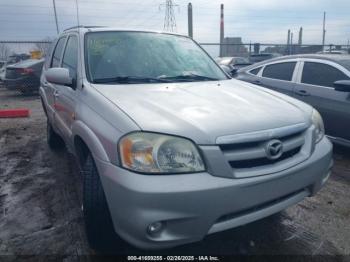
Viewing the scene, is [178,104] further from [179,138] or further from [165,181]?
[165,181]

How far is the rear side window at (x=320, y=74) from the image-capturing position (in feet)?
15.0

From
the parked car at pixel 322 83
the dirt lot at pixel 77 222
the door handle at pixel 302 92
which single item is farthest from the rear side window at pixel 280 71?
the dirt lot at pixel 77 222

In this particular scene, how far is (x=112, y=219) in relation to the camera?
210cm

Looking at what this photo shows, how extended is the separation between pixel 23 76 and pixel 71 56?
8781 mm

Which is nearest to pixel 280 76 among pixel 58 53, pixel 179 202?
pixel 58 53

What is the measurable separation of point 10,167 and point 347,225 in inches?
166

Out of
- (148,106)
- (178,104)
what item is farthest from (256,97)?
(148,106)

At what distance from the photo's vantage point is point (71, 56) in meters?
3.52

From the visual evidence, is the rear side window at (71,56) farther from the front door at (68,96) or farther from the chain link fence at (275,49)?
the chain link fence at (275,49)

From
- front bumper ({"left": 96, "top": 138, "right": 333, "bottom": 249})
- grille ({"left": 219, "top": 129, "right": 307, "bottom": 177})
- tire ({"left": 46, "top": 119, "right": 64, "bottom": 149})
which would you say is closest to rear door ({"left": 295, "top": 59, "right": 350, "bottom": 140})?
grille ({"left": 219, "top": 129, "right": 307, "bottom": 177})

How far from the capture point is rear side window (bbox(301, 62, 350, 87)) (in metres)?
4.56

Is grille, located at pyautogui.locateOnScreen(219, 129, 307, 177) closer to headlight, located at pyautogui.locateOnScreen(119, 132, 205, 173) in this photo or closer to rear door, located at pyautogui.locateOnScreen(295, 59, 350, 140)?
headlight, located at pyautogui.locateOnScreen(119, 132, 205, 173)

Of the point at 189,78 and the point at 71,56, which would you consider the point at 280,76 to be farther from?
the point at 71,56

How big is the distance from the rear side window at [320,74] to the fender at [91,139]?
3584 millimetres
